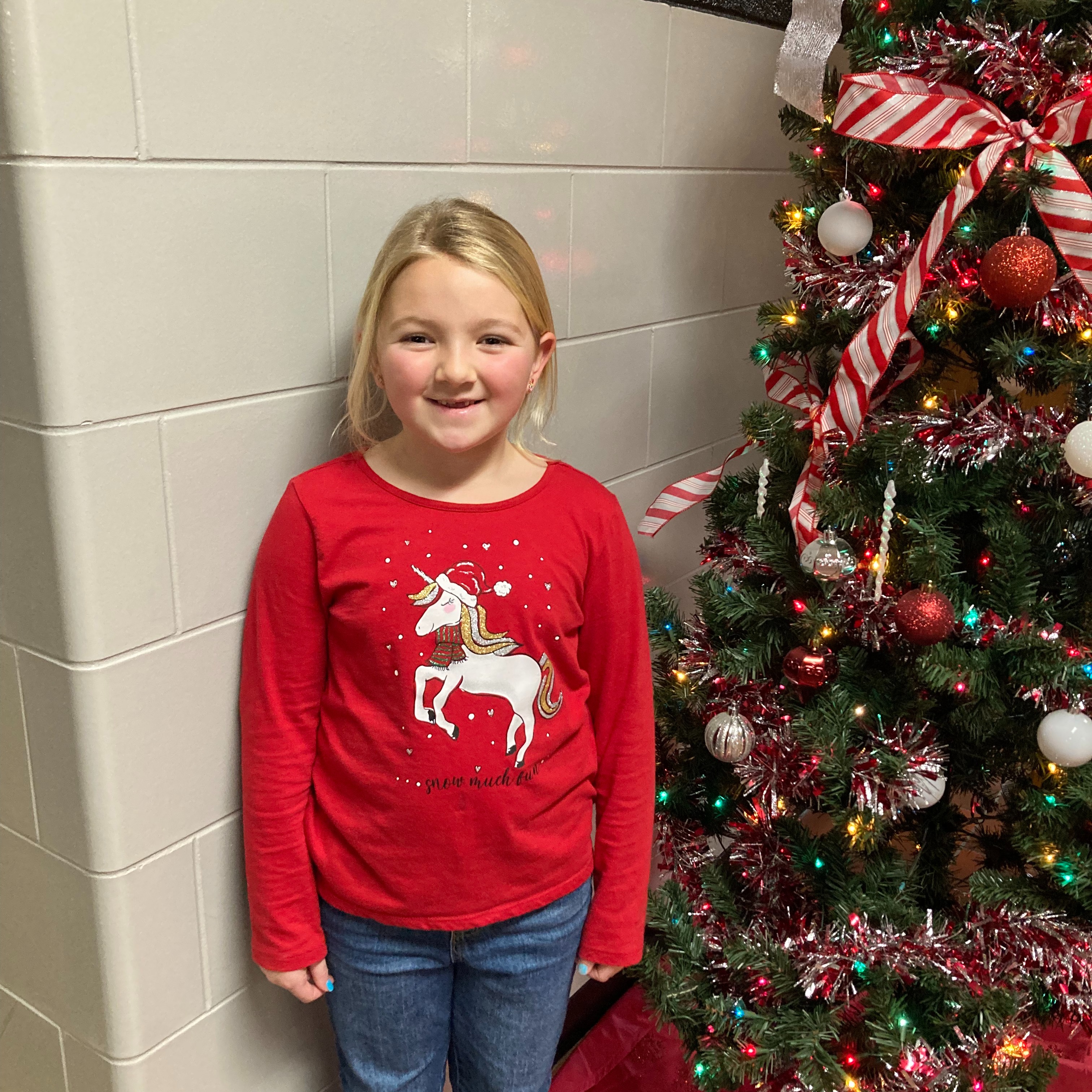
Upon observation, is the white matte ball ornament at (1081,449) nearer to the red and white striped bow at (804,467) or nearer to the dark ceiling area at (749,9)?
the red and white striped bow at (804,467)

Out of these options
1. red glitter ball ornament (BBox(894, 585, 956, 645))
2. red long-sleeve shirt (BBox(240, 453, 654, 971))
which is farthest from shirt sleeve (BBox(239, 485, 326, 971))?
red glitter ball ornament (BBox(894, 585, 956, 645))

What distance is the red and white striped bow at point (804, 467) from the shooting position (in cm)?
130

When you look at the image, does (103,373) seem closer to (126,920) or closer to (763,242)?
(126,920)

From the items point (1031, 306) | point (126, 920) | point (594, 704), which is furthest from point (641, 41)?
point (126, 920)

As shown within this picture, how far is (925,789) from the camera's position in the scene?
4.12 feet

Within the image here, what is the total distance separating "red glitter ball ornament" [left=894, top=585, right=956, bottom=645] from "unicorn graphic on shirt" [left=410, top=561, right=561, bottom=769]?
44 cm

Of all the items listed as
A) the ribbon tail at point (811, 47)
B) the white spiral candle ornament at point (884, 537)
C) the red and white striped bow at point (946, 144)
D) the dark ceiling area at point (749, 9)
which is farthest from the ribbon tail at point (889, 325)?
the dark ceiling area at point (749, 9)

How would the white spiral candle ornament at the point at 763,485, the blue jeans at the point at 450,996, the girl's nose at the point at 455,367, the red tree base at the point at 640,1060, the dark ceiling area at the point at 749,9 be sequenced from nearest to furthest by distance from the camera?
the girl's nose at the point at 455,367 < the blue jeans at the point at 450,996 < the white spiral candle ornament at the point at 763,485 < the dark ceiling area at the point at 749,9 < the red tree base at the point at 640,1060

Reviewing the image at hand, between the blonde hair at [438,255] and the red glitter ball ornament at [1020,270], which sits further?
the red glitter ball ornament at [1020,270]

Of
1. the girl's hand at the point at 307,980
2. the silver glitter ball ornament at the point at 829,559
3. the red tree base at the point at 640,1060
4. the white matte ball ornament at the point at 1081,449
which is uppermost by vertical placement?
the white matte ball ornament at the point at 1081,449

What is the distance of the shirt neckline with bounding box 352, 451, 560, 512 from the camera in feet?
3.40

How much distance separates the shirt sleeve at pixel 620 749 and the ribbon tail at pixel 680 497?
320 mm

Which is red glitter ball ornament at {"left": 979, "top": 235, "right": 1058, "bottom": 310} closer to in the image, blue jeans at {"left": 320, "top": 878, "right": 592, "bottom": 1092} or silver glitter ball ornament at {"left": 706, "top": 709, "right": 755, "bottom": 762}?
silver glitter ball ornament at {"left": 706, "top": 709, "right": 755, "bottom": 762}

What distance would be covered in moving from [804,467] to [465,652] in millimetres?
572
